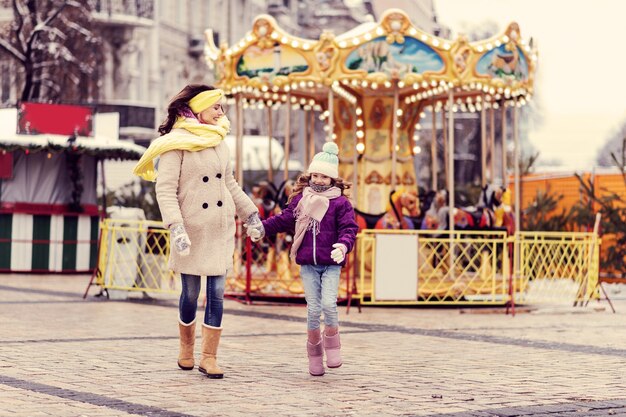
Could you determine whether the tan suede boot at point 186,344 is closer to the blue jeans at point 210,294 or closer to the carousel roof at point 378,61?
the blue jeans at point 210,294

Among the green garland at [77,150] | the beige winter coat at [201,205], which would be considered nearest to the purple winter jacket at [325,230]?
the beige winter coat at [201,205]

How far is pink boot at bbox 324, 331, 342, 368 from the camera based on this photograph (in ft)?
Answer: 33.4

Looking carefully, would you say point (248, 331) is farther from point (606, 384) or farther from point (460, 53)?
point (460, 53)

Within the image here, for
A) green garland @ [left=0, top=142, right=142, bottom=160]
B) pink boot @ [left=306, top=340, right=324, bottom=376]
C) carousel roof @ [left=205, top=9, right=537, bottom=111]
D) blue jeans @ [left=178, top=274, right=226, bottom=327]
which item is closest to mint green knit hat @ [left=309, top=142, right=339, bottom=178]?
blue jeans @ [left=178, top=274, right=226, bottom=327]

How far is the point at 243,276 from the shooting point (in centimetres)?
2000

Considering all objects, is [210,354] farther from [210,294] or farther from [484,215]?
[484,215]

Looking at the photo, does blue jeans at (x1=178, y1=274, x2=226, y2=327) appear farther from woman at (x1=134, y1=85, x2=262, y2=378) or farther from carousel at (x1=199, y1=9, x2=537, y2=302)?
carousel at (x1=199, y1=9, x2=537, y2=302)

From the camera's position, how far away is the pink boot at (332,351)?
33.4 feet

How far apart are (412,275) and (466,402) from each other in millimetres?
9068

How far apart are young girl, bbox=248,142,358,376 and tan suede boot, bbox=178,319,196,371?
87 centimetres

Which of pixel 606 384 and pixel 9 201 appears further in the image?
pixel 9 201

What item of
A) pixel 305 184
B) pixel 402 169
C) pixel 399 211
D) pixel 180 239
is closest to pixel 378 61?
pixel 399 211

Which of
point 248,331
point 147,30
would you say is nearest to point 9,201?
point 248,331

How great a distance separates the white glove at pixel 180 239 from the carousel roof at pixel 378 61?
10697 millimetres
